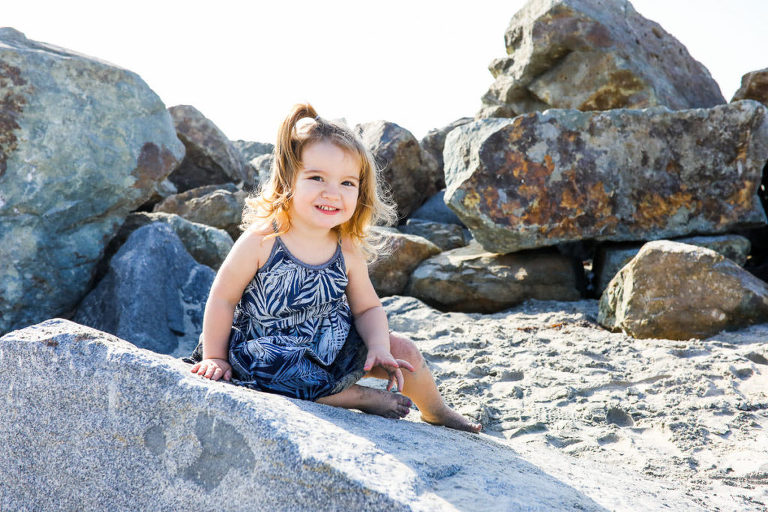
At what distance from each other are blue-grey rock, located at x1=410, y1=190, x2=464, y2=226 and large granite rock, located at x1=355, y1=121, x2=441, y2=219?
11 centimetres

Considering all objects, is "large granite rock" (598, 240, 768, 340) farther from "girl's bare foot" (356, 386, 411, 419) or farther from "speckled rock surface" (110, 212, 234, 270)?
"speckled rock surface" (110, 212, 234, 270)

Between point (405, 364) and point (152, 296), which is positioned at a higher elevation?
point (405, 364)

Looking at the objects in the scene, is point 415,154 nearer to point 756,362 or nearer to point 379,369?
point 756,362

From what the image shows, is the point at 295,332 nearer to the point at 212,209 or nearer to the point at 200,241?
the point at 200,241

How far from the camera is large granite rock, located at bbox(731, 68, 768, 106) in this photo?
5.68 m

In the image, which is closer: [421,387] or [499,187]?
[421,387]

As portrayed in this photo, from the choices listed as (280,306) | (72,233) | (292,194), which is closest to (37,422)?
(280,306)

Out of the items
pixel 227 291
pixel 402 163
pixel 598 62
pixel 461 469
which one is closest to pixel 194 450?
pixel 461 469

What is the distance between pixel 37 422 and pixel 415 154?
5890mm

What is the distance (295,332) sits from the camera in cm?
244

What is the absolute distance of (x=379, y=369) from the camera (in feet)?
7.98

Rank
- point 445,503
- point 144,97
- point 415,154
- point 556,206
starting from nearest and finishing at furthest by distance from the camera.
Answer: point 445,503
point 144,97
point 556,206
point 415,154

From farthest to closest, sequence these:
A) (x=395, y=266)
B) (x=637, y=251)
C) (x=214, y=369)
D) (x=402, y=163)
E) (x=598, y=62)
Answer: (x=402, y=163)
(x=598, y=62)
(x=395, y=266)
(x=637, y=251)
(x=214, y=369)

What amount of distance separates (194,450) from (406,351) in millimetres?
1012
